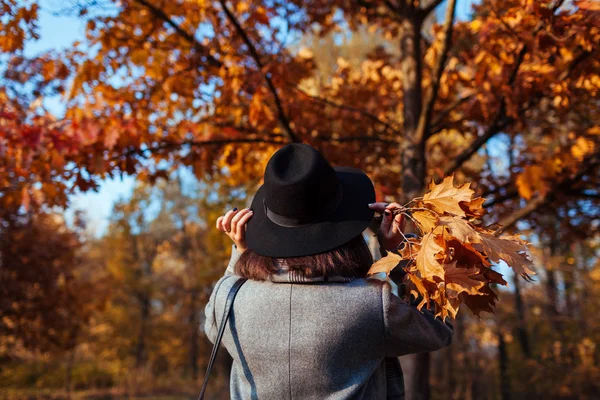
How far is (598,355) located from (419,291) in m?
10.8

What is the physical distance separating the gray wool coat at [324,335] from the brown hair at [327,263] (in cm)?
3

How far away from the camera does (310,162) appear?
1479 mm

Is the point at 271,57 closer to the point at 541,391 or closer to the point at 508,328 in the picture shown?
the point at 508,328

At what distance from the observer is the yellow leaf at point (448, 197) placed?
1366 millimetres

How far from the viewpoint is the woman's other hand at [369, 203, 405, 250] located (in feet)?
5.03

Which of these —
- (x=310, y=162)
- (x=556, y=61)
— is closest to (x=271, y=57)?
(x=556, y=61)

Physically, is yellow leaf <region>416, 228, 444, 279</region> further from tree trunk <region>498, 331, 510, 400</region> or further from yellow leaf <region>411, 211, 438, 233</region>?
tree trunk <region>498, 331, 510, 400</region>

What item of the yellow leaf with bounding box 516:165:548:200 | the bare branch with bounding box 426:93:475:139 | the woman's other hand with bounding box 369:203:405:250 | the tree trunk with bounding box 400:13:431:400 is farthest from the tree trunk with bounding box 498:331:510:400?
the woman's other hand with bounding box 369:203:405:250

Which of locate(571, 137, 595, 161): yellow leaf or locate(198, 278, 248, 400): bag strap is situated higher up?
locate(571, 137, 595, 161): yellow leaf

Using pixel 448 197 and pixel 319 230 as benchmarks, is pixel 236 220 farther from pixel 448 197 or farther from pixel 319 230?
pixel 448 197

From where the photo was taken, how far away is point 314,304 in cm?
141

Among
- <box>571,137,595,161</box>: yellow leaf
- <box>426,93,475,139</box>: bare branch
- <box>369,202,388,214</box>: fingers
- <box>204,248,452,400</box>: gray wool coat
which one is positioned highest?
<box>426,93,475,139</box>: bare branch

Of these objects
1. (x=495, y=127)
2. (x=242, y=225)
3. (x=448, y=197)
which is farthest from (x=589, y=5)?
(x=242, y=225)

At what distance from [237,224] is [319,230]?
1.03ft
